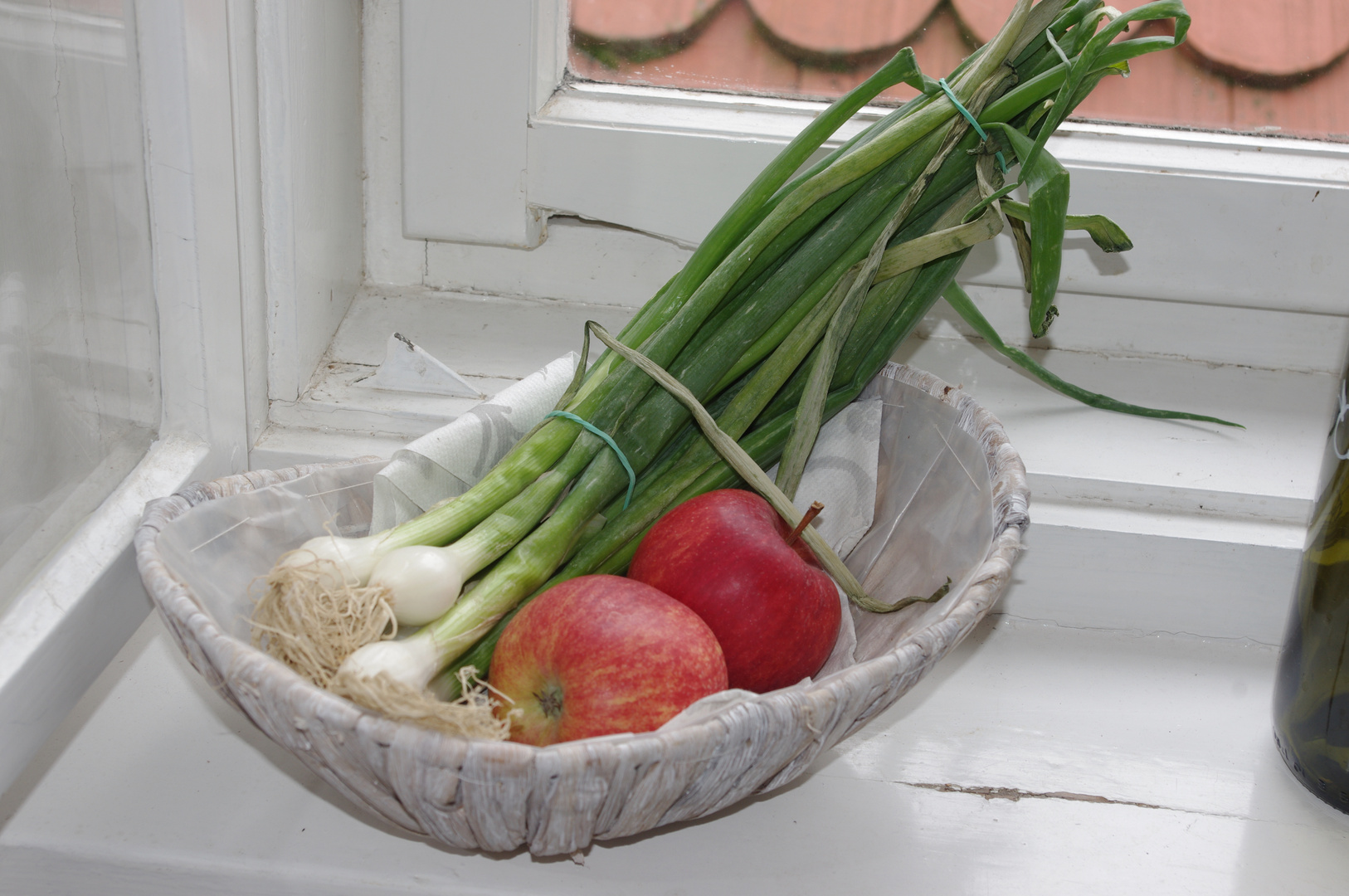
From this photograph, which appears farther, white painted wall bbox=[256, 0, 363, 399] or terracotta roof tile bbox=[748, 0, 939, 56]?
terracotta roof tile bbox=[748, 0, 939, 56]

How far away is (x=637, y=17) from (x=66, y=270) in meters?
0.52

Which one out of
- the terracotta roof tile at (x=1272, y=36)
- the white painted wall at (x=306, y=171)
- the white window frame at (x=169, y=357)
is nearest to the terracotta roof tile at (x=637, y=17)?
the white painted wall at (x=306, y=171)

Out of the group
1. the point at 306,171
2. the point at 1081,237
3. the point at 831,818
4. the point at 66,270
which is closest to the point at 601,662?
the point at 831,818

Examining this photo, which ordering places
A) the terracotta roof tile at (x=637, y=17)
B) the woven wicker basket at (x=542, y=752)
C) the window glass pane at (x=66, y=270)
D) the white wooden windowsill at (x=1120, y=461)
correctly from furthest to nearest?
the terracotta roof tile at (x=637, y=17) → the white wooden windowsill at (x=1120, y=461) → the window glass pane at (x=66, y=270) → the woven wicker basket at (x=542, y=752)

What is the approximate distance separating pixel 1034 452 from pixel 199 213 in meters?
0.59

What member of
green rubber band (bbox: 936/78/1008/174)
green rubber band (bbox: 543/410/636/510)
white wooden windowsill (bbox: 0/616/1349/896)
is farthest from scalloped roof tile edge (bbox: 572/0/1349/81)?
white wooden windowsill (bbox: 0/616/1349/896)

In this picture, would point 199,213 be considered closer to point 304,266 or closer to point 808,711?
point 304,266

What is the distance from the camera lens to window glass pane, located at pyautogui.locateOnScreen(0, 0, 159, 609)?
0.49 meters

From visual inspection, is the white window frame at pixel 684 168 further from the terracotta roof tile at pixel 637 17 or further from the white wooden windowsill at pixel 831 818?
the white wooden windowsill at pixel 831 818

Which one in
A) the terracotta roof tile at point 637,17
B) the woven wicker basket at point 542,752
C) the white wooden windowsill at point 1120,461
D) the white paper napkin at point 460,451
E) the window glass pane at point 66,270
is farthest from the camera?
the terracotta roof tile at point 637,17

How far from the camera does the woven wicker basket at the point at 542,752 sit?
38cm

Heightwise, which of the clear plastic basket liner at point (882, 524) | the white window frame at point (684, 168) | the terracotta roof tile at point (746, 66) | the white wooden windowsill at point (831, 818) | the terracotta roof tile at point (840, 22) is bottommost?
the white wooden windowsill at point (831, 818)

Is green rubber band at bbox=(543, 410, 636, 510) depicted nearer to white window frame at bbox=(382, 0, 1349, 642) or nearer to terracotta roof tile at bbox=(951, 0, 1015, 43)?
white window frame at bbox=(382, 0, 1349, 642)

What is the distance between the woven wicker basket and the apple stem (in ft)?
0.29
